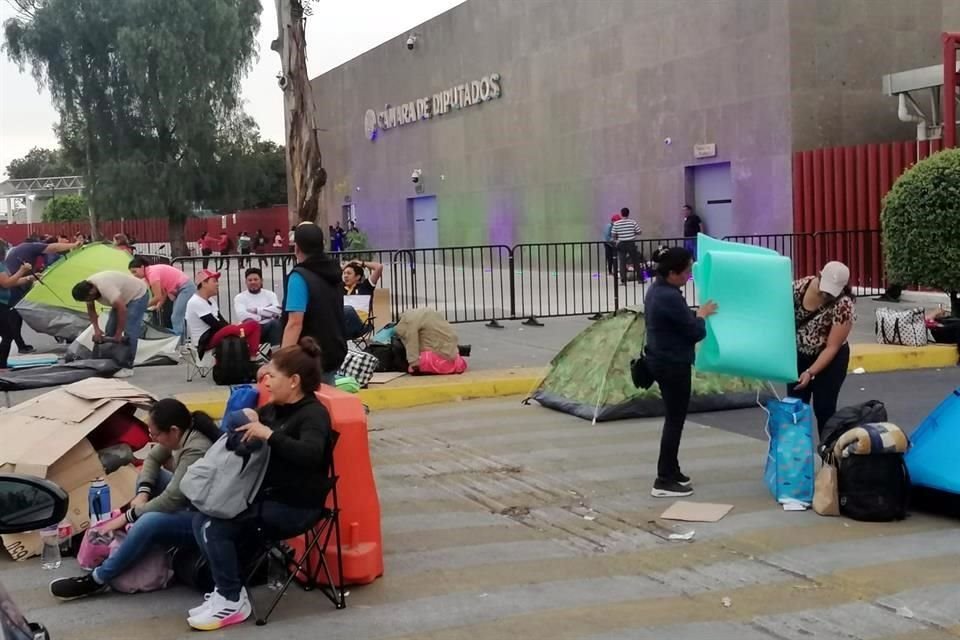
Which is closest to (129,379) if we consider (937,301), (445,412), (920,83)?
(445,412)

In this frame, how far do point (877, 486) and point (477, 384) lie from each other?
5.39 meters

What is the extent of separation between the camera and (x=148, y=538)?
5328 millimetres

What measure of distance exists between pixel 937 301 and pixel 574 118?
12.3m

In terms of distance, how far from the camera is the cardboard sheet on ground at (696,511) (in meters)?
6.64

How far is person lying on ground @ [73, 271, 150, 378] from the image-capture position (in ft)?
39.1

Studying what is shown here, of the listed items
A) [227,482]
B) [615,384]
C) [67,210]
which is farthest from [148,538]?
[67,210]

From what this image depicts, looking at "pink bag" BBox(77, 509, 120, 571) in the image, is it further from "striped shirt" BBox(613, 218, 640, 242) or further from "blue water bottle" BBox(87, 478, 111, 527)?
"striped shirt" BBox(613, 218, 640, 242)

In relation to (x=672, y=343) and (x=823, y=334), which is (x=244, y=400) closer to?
(x=672, y=343)

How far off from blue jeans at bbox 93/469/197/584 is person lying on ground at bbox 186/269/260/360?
6.10 meters

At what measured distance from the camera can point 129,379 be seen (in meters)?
12.1

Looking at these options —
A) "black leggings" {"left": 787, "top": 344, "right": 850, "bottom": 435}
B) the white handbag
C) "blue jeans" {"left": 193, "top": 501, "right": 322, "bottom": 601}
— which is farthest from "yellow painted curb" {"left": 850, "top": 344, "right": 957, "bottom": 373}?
"blue jeans" {"left": 193, "top": 501, "right": 322, "bottom": 601}

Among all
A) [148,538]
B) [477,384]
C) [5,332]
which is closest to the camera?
[148,538]

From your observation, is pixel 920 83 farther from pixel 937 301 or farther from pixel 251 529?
pixel 251 529

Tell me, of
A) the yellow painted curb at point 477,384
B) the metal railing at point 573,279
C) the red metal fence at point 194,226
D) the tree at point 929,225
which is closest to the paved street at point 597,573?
the yellow painted curb at point 477,384
